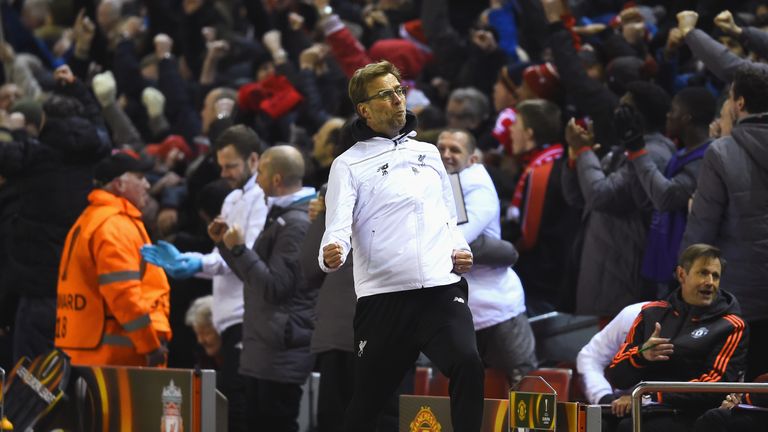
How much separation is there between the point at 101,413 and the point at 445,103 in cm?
556

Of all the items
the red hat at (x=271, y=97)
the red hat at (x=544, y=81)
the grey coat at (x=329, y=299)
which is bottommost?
the grey coat at (x=329, y=299)

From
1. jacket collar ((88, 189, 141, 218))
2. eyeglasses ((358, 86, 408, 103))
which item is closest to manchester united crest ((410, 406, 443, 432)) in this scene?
eyeglasses ((358, 86, 408, 103))

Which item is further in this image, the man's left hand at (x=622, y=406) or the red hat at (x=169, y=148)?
the red hat at (x=169, y=148)

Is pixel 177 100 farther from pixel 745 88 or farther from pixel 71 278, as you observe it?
pixel 745 88

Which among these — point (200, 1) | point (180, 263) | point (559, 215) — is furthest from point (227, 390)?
point (200, 1)

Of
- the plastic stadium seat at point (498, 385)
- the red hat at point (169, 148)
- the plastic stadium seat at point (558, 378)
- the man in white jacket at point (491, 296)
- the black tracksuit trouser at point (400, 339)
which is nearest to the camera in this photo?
the black tracksuit trouser at point (400, 339)

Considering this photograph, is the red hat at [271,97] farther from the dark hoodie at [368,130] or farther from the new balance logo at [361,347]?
the new balance logo at [361,347]

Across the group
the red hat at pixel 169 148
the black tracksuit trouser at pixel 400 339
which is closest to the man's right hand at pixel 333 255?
the black tracksuit trouser at pixel 400 339

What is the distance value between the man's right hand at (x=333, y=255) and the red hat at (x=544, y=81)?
15.5 ft

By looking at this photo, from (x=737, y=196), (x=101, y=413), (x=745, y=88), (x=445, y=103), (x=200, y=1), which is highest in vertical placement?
(x=200, y=1)

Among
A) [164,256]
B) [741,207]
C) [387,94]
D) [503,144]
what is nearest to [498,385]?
[741,207]

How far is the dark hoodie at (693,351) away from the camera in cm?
684

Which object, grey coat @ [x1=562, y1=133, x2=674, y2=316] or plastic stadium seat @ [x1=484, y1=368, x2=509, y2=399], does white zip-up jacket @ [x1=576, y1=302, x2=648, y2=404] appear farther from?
grey coat @ [x1=562, y1=133, x2=674, y2=316]

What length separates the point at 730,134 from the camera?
24.8 ft
